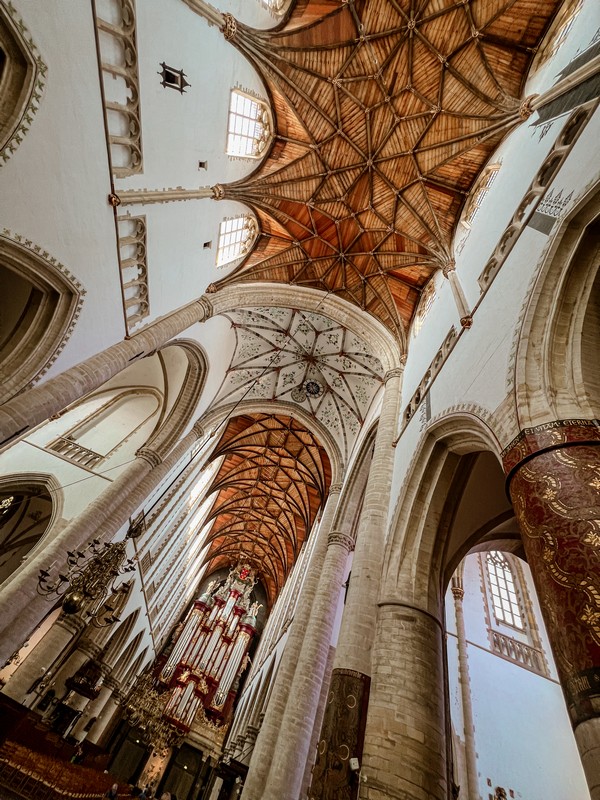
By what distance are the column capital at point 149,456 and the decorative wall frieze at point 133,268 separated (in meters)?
4.22

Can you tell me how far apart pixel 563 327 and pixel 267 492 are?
68.4 ft

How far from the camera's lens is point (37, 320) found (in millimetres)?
6469

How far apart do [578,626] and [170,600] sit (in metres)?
20.6

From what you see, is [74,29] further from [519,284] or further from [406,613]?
[406,613]

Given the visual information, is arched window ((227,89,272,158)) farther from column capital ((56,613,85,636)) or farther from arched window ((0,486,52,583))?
column capital ((56,613,85,636))

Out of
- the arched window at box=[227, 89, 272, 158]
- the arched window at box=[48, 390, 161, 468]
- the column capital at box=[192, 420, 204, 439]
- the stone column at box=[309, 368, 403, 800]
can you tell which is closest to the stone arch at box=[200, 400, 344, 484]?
the column capital at box=[192, 420, 204, 439]

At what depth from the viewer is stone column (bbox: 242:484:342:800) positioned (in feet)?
25.2

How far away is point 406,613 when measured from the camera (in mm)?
4645

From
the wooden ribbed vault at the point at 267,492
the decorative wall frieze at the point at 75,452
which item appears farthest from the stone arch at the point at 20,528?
the wooden ribbed vault at the point at 267,492

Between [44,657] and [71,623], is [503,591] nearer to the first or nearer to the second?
[71,623]

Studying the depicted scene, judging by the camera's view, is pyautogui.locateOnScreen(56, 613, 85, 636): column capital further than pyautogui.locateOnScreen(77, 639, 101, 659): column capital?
No

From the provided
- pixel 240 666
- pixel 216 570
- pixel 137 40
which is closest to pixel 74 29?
pixel 137 40

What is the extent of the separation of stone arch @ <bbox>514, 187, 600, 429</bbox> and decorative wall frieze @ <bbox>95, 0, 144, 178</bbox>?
682 cm

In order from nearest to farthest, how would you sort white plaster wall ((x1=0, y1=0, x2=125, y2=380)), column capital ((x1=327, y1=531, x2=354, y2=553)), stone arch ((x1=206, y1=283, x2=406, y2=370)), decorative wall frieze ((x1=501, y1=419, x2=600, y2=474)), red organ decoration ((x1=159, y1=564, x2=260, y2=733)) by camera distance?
decorative wall frieze ((x1=501, y1=419, x2=600, y2=474)), white plaster wall ((x1=0, y1=0, x2=125, y2=380)), column capital ((x1=327, y1=531, x2=354, y2=553)), stone arch ((x1=206, y1=283, x2=406, y2=370)), red organ decoration ((x1=159, y1=564, x2=260, y2=733))
